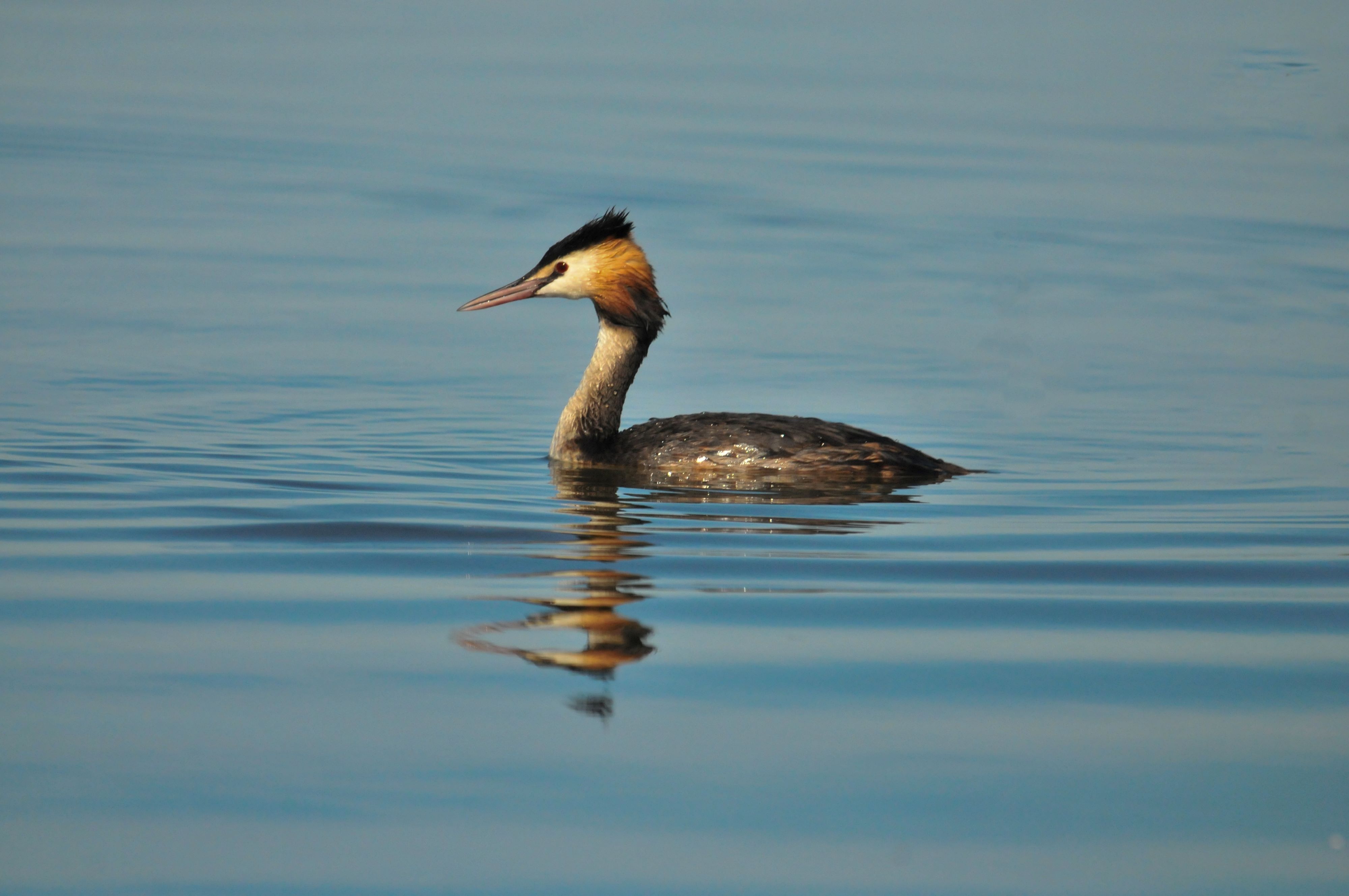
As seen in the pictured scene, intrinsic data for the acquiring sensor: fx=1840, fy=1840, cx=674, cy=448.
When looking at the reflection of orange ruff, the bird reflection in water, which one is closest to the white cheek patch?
the bird reflection in water

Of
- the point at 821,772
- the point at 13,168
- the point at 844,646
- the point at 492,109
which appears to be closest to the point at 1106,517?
the point at 844,646

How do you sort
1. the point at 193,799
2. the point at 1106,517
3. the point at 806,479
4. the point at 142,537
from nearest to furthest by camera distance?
the point at 193,799
the point at 142,537
the point at 1106,517
the point at 806,479

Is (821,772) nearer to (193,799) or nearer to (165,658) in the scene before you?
(193,799)

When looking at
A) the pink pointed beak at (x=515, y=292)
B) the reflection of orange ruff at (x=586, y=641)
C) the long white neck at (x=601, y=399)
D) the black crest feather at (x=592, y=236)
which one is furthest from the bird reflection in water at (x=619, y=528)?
the black crest feather at (x=592, y=236)

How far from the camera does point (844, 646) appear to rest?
6113 millimetres

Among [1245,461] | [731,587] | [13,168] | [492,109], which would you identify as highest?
[492,109]

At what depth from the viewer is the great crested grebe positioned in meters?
10.2

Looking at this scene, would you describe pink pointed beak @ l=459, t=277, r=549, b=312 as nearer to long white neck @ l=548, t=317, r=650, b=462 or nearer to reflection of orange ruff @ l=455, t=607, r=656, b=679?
long white neck @ l=548, t=317, r=650, b=462

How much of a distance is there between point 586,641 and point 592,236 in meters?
5.32

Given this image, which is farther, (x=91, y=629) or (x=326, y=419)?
(x=326, y=419)

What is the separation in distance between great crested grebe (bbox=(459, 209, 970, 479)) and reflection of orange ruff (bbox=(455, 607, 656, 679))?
3752 millimetres

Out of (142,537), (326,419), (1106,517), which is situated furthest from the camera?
(326,419)

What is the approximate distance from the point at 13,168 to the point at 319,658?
15.5 meters

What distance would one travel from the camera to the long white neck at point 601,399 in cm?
1075
